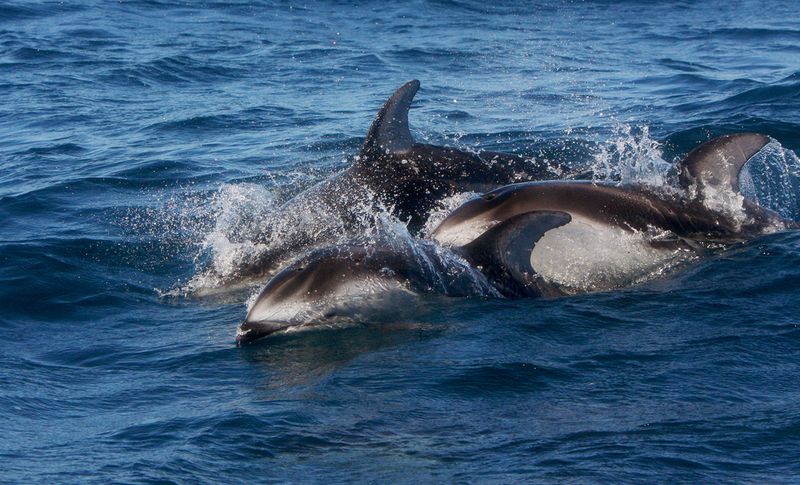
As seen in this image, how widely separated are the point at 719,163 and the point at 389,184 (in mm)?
3433

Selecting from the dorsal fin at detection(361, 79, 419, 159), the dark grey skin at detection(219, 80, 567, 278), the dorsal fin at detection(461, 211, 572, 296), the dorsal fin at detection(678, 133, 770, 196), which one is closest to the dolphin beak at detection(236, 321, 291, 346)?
the dorsal fin at detection(461, 211, 572, 296)

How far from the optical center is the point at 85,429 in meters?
7.77

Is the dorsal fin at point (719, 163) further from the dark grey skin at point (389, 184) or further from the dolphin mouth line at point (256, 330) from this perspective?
the dolphin mouth line at point (256, 330)

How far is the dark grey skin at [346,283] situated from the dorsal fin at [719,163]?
2.58 m

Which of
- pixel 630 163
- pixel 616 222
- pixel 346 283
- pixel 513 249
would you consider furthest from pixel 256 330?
pixel 630 163

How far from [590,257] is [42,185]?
8872 mm

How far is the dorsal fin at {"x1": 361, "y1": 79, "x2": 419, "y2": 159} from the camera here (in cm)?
1234

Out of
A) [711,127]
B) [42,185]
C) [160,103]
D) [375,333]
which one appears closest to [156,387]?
[375,333]

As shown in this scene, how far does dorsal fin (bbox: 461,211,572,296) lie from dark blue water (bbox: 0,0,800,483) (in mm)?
308

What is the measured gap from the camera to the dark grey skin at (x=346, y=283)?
9.18 meters

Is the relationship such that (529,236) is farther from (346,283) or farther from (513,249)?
(346,283)

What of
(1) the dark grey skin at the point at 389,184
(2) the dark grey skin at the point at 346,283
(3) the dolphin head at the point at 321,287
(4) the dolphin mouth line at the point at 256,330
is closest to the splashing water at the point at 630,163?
(1) the dark grey skin at the point at 389,184

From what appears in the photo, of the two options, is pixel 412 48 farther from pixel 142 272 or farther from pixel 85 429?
pixel 85 429

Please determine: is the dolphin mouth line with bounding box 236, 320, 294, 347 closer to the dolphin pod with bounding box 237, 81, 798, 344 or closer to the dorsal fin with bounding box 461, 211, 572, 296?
the dolphin pod with bounding box 237, 81, 798, 344
